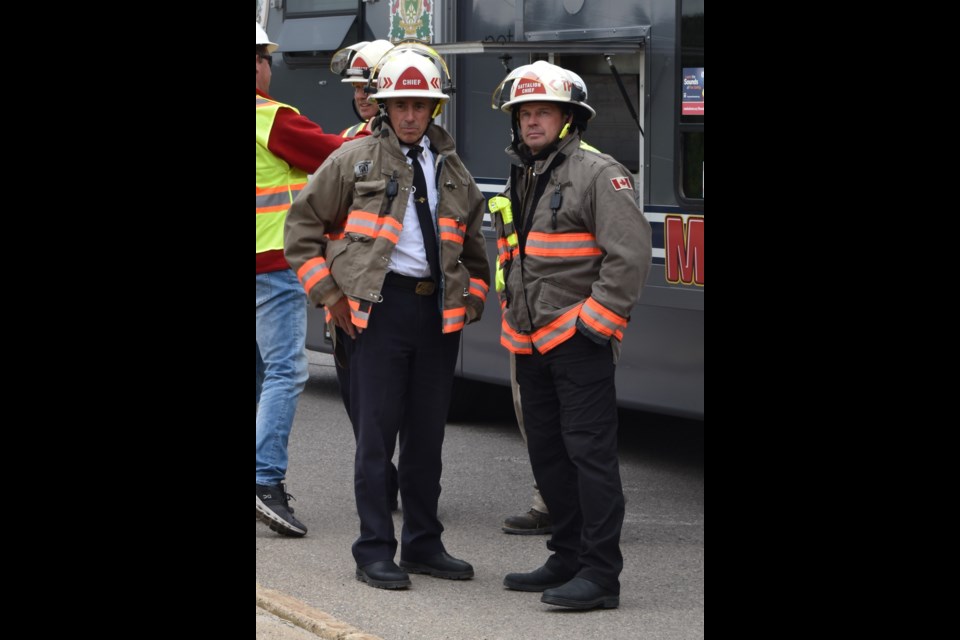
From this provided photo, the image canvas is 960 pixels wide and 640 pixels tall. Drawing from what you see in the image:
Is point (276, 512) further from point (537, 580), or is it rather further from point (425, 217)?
point (425, 217)

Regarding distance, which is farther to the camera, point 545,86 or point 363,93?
point 363,93

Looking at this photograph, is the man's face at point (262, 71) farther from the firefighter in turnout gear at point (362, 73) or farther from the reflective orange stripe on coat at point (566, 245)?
the reflective orange stripe on coat at point (566, 245)

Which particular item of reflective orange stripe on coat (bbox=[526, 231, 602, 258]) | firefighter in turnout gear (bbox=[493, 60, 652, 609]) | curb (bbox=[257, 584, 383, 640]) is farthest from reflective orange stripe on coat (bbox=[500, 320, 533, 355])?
curb (bbox=[257, 584, 383, 640])

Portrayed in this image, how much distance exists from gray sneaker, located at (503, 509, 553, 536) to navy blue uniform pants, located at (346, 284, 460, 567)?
2.64 feet

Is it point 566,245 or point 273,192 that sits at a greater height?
point 273,192

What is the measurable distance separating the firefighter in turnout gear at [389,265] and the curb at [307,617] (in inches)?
18.6

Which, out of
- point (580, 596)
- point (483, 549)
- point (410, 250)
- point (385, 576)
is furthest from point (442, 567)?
point (410, 250)

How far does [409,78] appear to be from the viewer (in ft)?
18.2

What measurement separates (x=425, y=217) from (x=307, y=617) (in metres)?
1.57

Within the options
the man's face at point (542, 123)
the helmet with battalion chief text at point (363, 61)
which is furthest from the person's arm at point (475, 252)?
the helmet with battalion chief text at point (363, 61)

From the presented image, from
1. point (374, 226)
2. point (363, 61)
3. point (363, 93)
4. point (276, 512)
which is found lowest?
point (276, 512)

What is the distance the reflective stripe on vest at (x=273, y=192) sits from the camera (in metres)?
6.46
